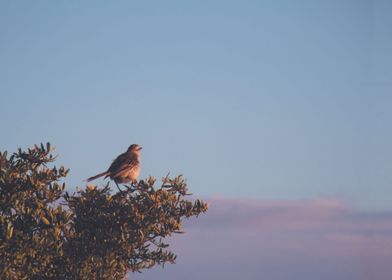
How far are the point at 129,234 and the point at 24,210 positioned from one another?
2553mm

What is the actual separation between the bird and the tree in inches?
163

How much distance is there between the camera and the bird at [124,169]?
2144cm

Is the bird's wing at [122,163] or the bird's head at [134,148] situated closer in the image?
the bird's wing at [122,163]

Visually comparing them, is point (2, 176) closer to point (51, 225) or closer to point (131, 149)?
point (51, 225)

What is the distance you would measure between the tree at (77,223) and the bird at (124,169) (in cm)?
415

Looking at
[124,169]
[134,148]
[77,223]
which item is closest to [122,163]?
[124,169]

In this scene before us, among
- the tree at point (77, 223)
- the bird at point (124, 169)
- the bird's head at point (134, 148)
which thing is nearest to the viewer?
the tree at point (77, 223)

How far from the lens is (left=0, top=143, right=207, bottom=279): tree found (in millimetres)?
15008

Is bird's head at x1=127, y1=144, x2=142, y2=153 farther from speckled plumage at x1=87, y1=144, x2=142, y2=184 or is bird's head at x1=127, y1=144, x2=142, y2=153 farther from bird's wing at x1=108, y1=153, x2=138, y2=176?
bird's wing at x1=108, y1=153, x2=138, y2=176

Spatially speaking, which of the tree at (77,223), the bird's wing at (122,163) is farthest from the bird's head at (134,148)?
the tree at (77,223)

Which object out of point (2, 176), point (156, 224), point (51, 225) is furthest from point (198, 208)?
point (2, 176)

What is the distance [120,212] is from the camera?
54.6ft

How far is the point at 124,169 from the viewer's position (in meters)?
21.6

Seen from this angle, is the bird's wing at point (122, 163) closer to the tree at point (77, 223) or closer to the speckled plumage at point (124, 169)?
the speckled plumage at point (124, 169)
